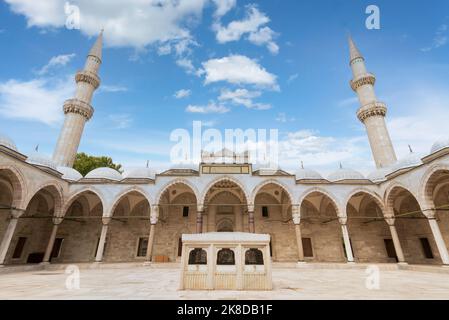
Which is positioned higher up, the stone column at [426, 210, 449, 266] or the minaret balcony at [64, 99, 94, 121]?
the minaret balcony at [64, 99, 94, 121]

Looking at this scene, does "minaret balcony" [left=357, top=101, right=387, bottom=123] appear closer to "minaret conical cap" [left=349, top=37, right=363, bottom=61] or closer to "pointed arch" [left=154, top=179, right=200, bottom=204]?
"minaret conical cap" [left=349, top=37, right=363, bottom=61]

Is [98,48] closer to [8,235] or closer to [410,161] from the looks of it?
[8,235]

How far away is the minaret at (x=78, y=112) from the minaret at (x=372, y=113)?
26.2 metres

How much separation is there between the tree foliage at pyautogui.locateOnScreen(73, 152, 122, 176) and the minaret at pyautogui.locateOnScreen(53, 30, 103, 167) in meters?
5.54

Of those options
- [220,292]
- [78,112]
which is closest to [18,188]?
[78,112]

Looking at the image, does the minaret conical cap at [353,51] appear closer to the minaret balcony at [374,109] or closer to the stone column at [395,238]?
the minaret balcony at [374,109]

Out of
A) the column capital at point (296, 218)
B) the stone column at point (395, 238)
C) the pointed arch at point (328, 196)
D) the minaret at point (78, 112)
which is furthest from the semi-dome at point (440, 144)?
the minaret at point (78, 112)

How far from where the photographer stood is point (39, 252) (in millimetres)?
16438

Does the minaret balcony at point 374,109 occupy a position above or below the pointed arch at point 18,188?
above

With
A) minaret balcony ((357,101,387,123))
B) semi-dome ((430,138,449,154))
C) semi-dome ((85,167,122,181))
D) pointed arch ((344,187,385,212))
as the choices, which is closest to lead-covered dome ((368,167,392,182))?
pointed arch ((344,187,385,212))

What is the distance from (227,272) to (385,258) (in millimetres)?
17356

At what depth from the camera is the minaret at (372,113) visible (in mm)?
19991

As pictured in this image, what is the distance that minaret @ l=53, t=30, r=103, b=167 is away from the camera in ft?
65.9

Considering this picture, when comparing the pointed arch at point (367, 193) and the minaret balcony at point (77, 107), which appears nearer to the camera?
the pointed arch at point (367, 193)
